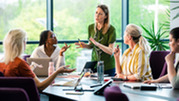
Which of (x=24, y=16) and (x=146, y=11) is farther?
(x=146, y=11)

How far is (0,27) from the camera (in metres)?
6.30

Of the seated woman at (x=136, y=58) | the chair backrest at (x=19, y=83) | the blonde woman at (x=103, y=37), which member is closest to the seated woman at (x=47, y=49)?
the blonde woman at (x=103, y=37)

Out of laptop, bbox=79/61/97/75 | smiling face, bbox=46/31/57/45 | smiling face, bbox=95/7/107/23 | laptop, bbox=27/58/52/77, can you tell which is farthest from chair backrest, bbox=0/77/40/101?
smiling face, bbox=95/7/107/23

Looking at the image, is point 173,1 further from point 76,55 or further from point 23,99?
point 23,99

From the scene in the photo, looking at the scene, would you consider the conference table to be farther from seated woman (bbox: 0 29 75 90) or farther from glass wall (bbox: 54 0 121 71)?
glass wall (bbox: 54 0 121 71)

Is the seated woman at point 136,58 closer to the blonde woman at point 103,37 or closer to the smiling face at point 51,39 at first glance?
the blonde woman at point 103,37

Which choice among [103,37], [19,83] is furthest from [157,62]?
[19,83]

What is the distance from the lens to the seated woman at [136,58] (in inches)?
150

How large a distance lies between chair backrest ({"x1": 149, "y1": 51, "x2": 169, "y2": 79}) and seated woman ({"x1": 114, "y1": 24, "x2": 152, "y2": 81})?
2.75ft

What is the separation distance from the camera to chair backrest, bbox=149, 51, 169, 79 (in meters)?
4.75

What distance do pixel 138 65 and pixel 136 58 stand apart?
3.7 inches

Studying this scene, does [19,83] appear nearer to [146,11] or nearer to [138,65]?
[138,65]

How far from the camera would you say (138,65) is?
12.5 ft

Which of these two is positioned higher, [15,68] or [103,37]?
[103,37]
